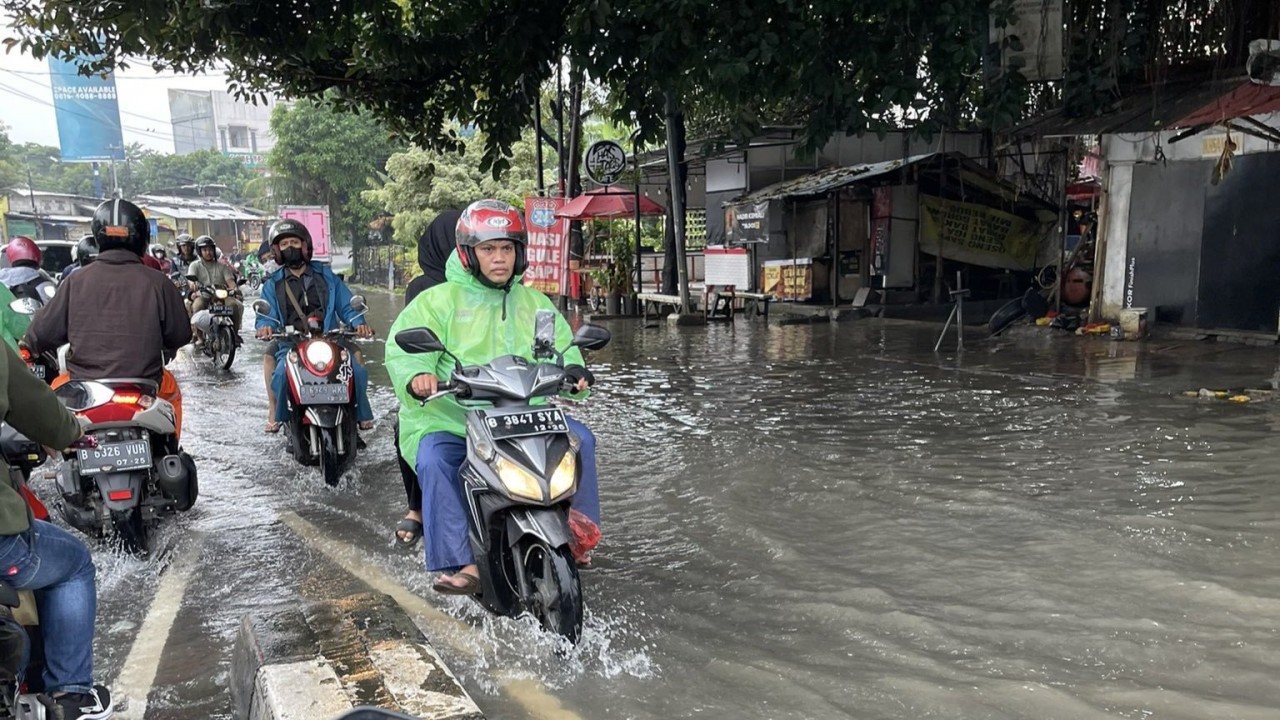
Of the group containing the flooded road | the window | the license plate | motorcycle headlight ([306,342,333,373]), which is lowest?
the flooded road

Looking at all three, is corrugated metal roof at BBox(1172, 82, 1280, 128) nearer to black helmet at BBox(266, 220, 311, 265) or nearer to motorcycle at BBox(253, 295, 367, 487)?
motorcycle at BBox(253, 295, 367, 487)

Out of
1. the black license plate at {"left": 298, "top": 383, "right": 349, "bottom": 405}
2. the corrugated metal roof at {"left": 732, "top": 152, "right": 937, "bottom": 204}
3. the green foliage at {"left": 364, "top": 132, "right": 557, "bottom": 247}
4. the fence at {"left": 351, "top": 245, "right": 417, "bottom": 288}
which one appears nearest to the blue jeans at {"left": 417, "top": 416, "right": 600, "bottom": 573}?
the black license plate at {"left": 298, "top": 383, "right": 349, "bottom": 405}

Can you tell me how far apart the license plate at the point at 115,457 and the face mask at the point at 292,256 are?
2.85m

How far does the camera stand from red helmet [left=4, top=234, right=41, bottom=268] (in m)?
7.51

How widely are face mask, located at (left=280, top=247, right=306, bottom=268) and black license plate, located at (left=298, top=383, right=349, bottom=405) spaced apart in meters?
1.46

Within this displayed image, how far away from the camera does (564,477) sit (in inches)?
147

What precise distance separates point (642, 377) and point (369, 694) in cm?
836

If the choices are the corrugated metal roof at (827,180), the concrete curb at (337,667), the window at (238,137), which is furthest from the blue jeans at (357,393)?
the window at (238,137)

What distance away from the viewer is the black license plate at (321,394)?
6.52m

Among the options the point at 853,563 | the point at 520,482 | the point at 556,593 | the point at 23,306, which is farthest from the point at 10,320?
the point at 853,563

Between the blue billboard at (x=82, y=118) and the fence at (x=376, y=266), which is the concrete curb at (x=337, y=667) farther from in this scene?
the blue billboard at (x=82, y=118)

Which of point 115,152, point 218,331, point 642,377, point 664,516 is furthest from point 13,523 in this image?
point 115,152

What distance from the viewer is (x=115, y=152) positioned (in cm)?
5741

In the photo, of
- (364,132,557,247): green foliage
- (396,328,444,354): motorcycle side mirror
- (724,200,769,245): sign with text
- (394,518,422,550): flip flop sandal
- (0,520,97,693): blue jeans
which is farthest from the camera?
(364,132,557,247): green foliage
